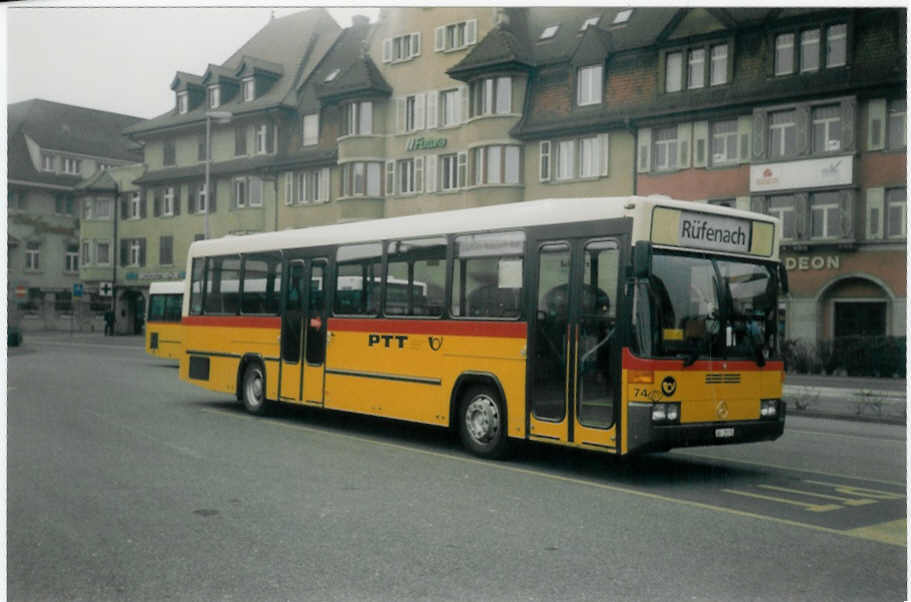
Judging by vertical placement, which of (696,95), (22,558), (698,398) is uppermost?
(696,95)

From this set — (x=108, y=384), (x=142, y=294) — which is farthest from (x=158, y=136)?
Answer: (x=142, y=294)

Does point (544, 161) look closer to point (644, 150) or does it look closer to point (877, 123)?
point (644, 150)

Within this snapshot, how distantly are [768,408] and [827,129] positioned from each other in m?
10.6

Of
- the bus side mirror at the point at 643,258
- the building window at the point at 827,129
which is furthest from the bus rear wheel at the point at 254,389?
the building window at the point at 827,129

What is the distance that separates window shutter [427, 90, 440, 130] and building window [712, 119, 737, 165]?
6.14 metres

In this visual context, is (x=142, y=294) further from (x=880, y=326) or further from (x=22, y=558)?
(x=22, y=558)

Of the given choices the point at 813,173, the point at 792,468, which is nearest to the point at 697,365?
the point at 792,468

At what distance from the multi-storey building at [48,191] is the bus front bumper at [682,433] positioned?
541 centimetres

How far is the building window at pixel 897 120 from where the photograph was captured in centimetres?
1069

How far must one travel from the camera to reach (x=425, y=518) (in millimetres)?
7680

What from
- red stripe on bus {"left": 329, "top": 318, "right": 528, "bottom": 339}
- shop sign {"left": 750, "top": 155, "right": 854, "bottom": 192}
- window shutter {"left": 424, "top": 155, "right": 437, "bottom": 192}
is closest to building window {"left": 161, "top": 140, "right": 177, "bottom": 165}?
window shutter {"left": 424, "top": 155, "right": 437, "bottom": 192}

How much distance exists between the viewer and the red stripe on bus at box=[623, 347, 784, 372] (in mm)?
9109

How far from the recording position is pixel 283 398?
14602 mm

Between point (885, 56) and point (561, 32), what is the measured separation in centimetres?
→ 484
